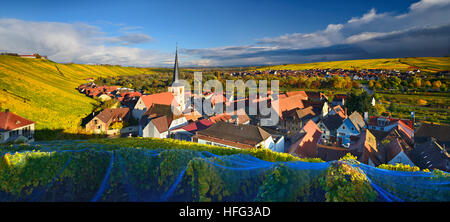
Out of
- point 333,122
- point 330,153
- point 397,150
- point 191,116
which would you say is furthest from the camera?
point 191,116

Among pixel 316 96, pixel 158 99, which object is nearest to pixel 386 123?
pixel 316 96

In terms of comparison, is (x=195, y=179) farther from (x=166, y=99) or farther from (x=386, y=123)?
(x=166, y=99)

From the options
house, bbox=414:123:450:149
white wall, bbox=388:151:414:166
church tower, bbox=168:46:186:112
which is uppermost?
church tower, bbox=168:46:186:112

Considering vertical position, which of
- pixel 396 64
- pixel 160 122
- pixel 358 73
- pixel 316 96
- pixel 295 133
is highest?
pixel 396 64

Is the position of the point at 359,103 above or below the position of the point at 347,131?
above

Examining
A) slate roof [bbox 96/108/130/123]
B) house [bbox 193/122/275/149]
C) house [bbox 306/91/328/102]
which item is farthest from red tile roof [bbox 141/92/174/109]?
house [bbox 306/91/328/102]

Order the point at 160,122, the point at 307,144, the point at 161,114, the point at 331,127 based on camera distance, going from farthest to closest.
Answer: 1. the point at 161,114
2. the point at 331,127
3. the point at 160,122
4. the point at 307,144

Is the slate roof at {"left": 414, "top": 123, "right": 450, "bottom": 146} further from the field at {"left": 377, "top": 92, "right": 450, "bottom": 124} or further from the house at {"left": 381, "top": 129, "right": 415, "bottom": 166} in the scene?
the field at {"left": 377, "top": 92, "right": 450, "bottom": 124}

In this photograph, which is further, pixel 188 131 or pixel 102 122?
pixel 102 122
